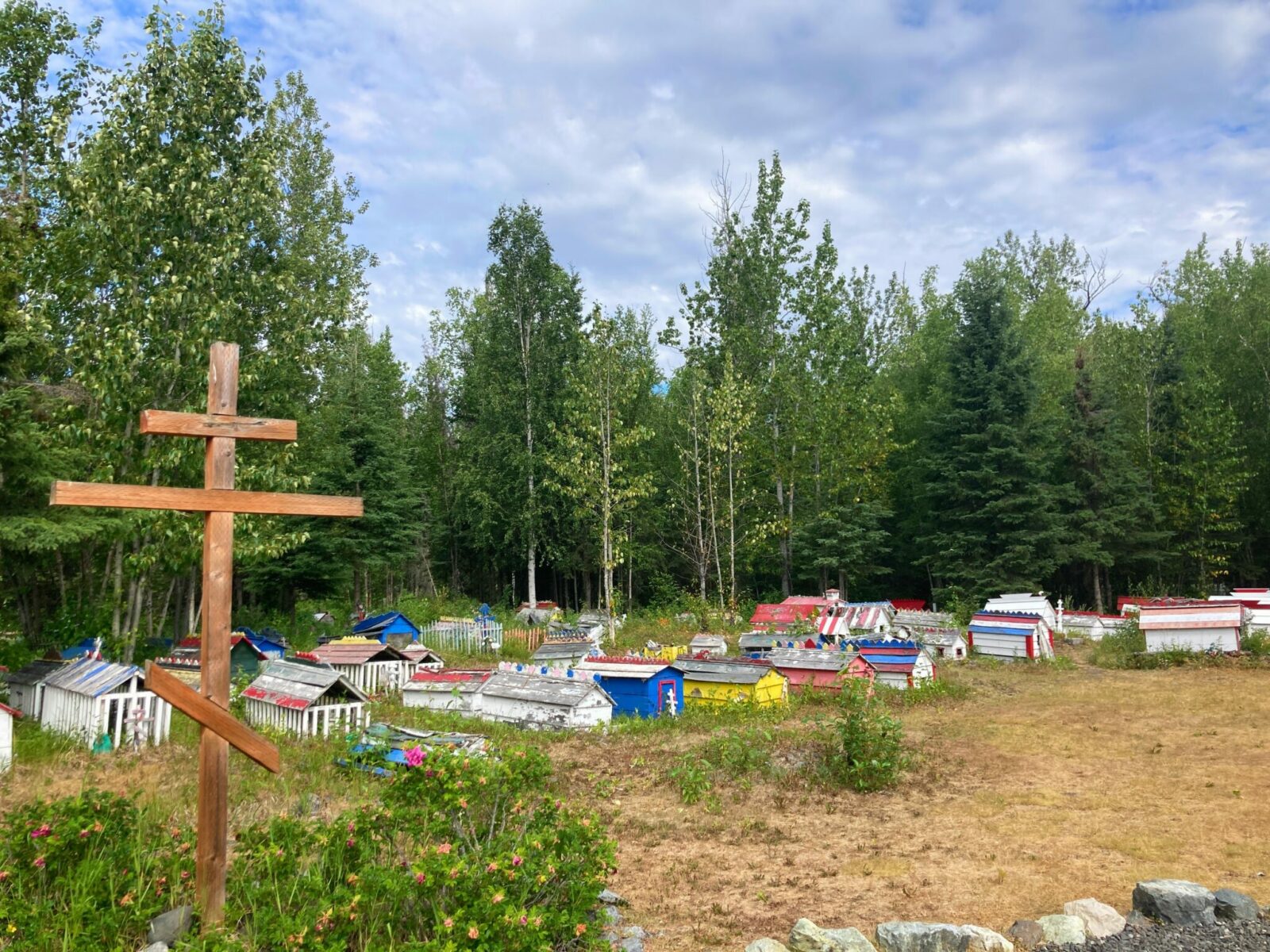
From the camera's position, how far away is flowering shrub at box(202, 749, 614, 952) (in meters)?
4.64

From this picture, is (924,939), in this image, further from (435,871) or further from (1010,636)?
(1010,636)

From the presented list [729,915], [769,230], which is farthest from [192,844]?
[769,230]

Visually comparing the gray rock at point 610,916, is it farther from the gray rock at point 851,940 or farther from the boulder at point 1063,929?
the boulder at point 1063,929

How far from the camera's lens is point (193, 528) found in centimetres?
1467

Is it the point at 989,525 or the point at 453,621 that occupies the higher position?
the point at 989,525

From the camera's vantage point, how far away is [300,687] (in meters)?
12.1

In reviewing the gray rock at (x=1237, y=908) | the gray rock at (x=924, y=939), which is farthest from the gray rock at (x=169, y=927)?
the gray rock at (x=1237, y=908)

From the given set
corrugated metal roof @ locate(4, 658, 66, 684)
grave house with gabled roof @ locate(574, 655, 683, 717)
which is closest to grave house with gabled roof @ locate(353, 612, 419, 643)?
grave house with gabled roof @ locate(574, 655, 683, 717)

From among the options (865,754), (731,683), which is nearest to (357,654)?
(731,683)

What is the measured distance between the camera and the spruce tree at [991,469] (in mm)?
28422

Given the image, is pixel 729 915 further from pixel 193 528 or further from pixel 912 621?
pixel 912 621

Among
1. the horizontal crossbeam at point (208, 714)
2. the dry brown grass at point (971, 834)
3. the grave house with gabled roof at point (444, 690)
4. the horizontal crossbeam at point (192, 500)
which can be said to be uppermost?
the horizontal crossbeam at point (192, 500)

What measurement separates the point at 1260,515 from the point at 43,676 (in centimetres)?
3734

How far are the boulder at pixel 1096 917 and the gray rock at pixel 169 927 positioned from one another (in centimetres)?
619
